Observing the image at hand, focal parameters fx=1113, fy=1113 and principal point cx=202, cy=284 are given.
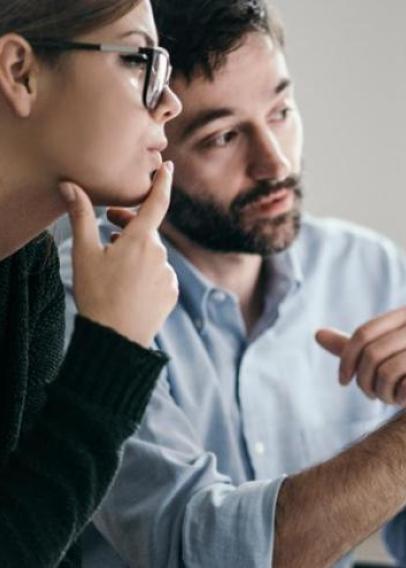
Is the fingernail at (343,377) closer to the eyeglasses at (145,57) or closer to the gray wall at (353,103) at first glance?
the eyeglasses at (145,57)

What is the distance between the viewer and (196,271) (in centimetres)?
167

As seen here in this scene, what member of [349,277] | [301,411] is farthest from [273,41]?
[301,411]

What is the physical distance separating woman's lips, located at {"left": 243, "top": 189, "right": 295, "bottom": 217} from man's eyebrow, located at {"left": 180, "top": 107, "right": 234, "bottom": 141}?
0.14 meters

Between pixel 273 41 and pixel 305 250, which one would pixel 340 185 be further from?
pixel 273 41

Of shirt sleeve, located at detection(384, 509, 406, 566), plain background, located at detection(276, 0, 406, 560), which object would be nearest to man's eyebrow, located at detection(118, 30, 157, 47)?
shirt sleeve, located at detection(384, 509, 406, 566)

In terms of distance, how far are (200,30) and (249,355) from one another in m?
0.48

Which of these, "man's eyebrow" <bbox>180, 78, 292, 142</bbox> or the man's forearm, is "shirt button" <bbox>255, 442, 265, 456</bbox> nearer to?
the man's forearm

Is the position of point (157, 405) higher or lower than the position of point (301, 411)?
higher

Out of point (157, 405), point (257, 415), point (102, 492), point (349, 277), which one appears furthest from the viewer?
point (349, 277)

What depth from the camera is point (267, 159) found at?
163 cm

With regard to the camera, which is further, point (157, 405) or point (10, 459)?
point (157, 405)

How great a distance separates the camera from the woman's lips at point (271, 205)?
1662 millimetres

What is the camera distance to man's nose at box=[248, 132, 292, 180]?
5.35ft

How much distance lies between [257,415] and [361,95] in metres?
0.98
